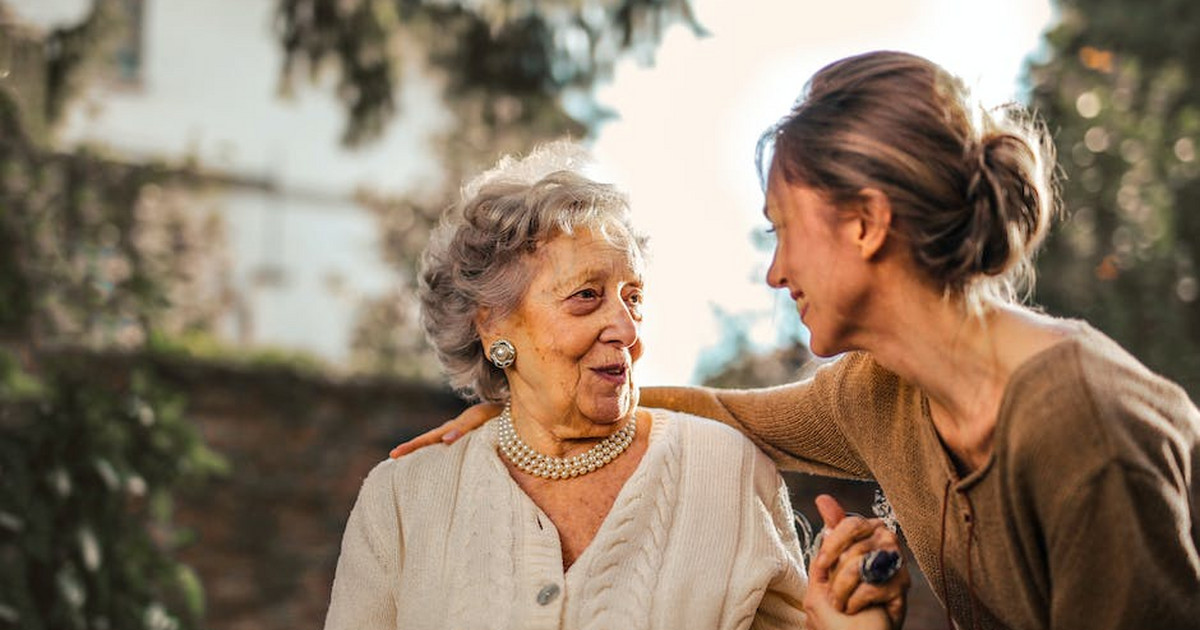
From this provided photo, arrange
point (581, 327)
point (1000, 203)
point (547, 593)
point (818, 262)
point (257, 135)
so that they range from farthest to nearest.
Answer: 1. point (257, 135)
2. point (581, 327)
3. point (547, 593)
4. point (818, 262)
5. point (1000, 203)

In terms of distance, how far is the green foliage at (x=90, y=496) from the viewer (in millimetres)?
5012

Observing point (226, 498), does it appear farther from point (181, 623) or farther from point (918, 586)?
point (918, 586)

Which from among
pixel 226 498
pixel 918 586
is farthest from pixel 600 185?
pixel 226 498

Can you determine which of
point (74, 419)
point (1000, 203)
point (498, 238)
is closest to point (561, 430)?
point (498, 238)

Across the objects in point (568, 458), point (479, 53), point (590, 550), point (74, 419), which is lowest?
point (74, 419)

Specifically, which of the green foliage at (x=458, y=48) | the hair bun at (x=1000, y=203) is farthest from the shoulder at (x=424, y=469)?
the green foliage at (x=458, y=48)

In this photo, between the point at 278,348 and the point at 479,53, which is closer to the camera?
the point at 479,53

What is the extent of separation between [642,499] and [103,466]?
10.6ft

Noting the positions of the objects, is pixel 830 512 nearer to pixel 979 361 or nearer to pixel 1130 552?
pixel 979 361

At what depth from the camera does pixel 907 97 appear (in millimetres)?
2045

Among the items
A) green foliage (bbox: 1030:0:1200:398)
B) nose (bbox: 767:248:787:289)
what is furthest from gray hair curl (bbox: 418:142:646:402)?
green foliage (bbox: 1030:0:1200:398)

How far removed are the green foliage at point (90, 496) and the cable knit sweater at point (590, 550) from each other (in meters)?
2.81

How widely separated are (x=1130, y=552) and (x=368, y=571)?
1459 millimetres

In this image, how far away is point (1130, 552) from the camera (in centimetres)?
187
